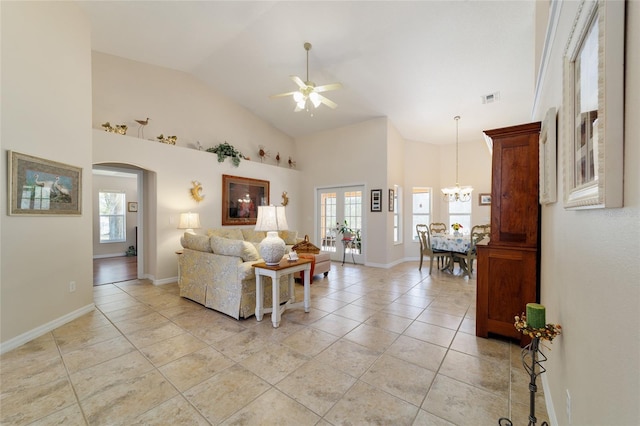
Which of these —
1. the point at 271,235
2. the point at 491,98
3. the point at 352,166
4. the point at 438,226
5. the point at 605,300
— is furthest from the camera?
the point at 438,226

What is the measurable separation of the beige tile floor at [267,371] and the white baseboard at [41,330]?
0.08 metres

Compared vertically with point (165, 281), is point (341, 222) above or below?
above

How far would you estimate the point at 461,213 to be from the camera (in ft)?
24.4

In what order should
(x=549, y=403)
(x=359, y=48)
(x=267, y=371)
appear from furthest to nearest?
(x=359, y=48) → (x=267, y=371) → (x=549, y=403)

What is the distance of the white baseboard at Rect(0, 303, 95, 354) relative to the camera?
2.50m

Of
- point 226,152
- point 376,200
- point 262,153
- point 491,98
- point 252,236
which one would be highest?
point 491,98

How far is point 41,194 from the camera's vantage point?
9.38ft

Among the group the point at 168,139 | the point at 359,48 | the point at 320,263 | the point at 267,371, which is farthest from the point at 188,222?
the point at 359,48

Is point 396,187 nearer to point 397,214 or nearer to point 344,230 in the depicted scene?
point 397,214

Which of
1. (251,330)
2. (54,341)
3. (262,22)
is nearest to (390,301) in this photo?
(251,330)

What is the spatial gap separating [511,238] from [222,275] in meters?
3.35

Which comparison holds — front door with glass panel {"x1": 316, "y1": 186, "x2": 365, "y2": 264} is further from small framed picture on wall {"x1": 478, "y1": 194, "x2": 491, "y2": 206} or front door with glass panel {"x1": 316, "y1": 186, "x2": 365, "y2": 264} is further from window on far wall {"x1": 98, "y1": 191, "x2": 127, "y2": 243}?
window on far wall {"x1": 98, "y1": 191, "x2": 127, "y2": 243}

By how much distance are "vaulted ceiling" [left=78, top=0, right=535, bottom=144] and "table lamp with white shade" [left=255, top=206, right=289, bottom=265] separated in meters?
2.97

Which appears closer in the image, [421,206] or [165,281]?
[165,281]
